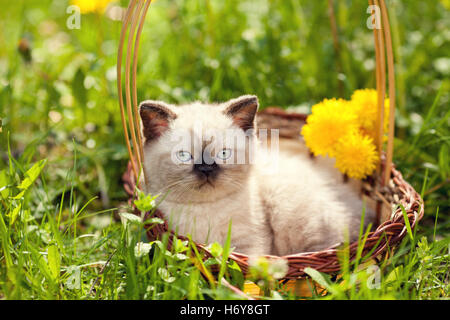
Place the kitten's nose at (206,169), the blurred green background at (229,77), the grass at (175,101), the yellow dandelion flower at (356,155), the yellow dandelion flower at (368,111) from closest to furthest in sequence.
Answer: the grass at (175,101), the kitten's nose at (206,169), the yellow dandelion flower at (356,155), the yellow dandelion flower at (368,111), the blurred green background at (229,77)

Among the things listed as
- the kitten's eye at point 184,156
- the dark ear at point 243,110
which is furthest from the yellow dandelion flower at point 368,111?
the kitten's eye at point 184,156

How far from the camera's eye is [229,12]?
293cm

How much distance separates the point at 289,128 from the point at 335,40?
0.58 m

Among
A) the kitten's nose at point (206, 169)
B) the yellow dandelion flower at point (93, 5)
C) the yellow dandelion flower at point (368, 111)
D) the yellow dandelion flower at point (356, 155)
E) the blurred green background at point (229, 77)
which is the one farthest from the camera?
the yellow dandelion flower at point (93, 5)

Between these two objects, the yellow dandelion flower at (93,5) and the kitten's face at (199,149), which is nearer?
the kitten's face at (199,149)

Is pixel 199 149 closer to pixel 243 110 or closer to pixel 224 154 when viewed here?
pixel 224 154

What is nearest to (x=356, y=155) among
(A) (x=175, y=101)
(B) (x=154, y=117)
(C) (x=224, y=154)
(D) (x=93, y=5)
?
(C) (x=224, y=154)

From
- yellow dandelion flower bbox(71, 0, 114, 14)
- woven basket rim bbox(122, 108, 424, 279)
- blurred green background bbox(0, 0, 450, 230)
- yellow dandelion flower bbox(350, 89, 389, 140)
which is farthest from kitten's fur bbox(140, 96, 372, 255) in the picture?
yellow dandelion flower bbox(71, 0, 114, 14)

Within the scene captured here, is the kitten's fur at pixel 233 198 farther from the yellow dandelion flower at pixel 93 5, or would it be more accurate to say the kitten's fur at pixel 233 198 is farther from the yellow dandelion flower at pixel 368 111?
the yellow dandelion flower at pixel 93 5

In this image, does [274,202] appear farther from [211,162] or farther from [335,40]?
[335,40]

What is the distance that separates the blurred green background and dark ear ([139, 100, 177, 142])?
0.58m

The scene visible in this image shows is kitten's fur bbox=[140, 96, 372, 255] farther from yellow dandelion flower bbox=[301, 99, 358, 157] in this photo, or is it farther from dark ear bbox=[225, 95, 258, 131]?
yellow dandelion flower bbox=[301, 99, 358, 157]

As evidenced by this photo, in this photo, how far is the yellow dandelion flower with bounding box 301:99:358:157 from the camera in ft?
6.34

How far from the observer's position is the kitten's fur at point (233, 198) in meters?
1.60
